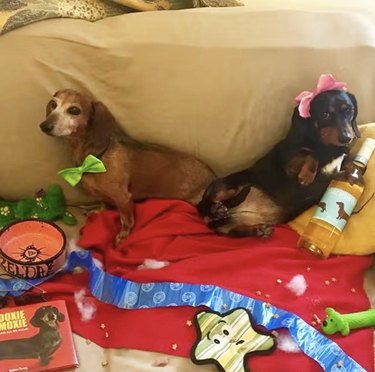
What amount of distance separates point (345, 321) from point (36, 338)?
0.65 meters

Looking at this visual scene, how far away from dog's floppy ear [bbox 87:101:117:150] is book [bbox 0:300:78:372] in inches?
16.1

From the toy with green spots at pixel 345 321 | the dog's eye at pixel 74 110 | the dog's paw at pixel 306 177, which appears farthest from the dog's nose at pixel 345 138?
the dog's eye at pixel 74 110

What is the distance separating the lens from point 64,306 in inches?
56.5

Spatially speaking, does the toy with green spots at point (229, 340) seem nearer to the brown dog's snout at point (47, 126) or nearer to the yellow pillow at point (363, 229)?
the yellow pillow at point (363, 229)

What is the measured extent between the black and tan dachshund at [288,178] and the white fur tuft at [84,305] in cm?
37

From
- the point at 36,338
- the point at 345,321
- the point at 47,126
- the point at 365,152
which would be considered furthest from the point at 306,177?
the point at 36,338

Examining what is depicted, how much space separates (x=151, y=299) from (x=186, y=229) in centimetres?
25

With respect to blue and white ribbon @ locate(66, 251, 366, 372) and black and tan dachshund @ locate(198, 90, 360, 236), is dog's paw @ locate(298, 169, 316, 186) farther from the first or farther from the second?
blue and white ribbon @ locate(66, 251, 366, 372)

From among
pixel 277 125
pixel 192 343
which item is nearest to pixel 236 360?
pixel 192 343

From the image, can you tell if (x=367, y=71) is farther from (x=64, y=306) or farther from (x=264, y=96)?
(x=64, y=306)

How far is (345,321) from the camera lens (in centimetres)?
141

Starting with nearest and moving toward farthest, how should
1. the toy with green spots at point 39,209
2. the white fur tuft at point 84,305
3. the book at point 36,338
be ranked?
1. the book at point 36,338
2. the white fur tuft at point 84,305
3. the toy with green spots at point 39,209

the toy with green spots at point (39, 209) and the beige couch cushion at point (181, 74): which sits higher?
the beige couch cushion at point (181, 74)

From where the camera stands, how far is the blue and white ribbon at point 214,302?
4.48ft
